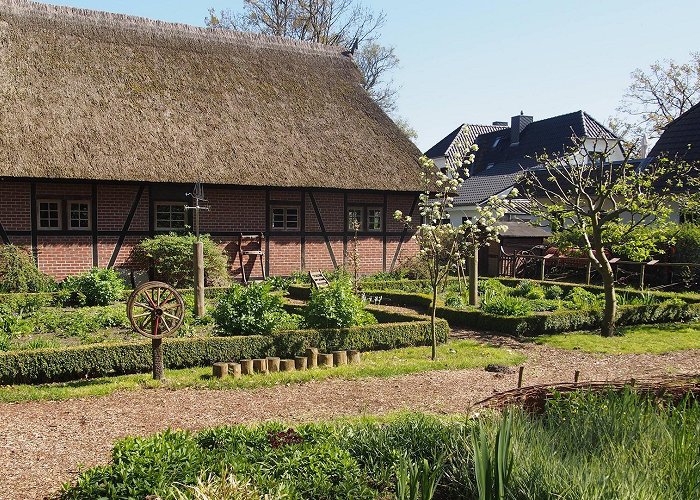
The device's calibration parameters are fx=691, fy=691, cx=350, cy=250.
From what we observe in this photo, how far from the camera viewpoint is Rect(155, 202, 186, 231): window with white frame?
17797 mm

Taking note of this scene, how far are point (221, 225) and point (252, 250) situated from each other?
111cm

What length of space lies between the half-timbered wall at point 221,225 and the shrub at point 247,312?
799cm

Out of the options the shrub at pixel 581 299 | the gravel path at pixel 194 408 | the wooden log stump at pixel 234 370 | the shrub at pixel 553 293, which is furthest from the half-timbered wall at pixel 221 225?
the gravel path at pixel 194 408

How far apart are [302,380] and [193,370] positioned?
1560 mm

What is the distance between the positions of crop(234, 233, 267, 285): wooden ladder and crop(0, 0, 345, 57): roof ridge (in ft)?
22.2

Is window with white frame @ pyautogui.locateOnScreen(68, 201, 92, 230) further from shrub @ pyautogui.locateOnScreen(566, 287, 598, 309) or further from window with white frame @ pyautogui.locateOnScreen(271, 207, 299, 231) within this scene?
shrub @ pyautogui.locateOnScreen(566, 287, 598, 309)

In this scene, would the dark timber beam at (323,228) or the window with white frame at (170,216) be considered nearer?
the window with white frame at (170,216)

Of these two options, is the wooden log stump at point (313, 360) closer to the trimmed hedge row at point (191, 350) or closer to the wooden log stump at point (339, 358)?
the wooden log stump at point (339, 358)

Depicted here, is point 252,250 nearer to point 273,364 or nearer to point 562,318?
point 562,318

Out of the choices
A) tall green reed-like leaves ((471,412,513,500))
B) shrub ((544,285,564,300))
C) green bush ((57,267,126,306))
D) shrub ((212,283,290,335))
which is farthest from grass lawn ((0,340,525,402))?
green bush ((57,267,126,306))

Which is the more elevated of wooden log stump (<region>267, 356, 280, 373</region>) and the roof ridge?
the roof ridge

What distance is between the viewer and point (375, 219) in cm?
2069

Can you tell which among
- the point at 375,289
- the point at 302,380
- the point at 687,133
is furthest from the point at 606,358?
the point at 687,133

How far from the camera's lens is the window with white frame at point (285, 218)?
1945 centimetres
